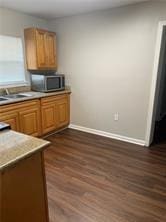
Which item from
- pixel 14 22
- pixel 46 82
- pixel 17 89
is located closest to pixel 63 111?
pixel 46 82

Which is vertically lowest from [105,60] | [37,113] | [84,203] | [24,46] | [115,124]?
[84,203]

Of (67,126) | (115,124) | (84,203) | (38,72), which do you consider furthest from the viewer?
(67,126)

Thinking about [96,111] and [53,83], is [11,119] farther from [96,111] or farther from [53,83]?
[96,111]

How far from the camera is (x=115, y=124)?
3.56 m

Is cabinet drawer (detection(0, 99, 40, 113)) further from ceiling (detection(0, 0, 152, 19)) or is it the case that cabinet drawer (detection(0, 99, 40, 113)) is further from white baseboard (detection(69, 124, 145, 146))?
ceiling (detection(0, 0, 152, 19))

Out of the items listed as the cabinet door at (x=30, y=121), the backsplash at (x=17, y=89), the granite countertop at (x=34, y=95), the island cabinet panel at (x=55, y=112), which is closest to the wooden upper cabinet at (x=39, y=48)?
the backsplash at (x=17, y=89)

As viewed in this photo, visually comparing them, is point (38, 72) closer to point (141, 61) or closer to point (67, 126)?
point (67, 126)

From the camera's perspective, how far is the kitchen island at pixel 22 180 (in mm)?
1125

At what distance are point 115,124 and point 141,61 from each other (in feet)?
4.11

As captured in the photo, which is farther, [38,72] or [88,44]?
[38,72]

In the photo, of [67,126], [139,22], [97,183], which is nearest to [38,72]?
[67,126]

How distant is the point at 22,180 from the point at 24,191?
0.30ft

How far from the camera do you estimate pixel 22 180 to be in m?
1.23

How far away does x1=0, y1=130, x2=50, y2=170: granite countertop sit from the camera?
1.11 metres
